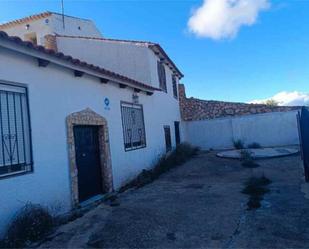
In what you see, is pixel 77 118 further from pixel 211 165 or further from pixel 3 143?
pixel 211 165

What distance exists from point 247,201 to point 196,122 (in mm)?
14402

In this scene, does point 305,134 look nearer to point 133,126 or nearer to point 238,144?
point 133,126

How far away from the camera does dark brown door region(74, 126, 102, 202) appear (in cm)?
834

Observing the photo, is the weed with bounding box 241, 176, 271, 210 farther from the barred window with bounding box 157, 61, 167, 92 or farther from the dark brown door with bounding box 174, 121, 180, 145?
the dark brown door with bounding box 174, 121, 180, 145

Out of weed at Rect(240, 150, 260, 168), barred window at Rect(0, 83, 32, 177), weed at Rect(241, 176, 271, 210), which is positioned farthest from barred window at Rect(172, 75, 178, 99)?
barred window at Rect(0, 83, 32, 177)

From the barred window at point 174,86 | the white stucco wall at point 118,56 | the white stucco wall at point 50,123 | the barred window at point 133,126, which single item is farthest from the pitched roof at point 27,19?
the white stucco wall at point 50,123

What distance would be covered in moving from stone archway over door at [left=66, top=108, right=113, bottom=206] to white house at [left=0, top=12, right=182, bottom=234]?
2 cm

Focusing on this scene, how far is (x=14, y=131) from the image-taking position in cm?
598

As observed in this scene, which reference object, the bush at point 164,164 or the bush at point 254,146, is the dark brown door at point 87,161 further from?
the bush at point 254,146

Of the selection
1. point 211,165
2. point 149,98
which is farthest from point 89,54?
point 211,165

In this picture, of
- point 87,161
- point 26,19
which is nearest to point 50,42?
point 26,19

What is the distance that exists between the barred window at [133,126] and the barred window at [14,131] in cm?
484

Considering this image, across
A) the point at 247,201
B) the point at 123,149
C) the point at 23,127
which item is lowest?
the point at 247,201

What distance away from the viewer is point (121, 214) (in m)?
6.83
